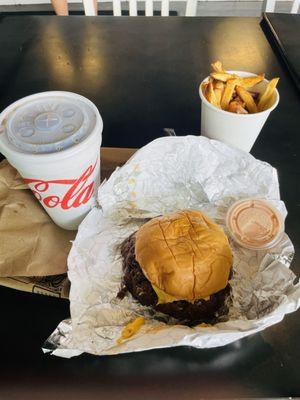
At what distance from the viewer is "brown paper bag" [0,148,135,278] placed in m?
0.68

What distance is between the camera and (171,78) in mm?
1169

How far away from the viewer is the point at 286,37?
130 centimetres

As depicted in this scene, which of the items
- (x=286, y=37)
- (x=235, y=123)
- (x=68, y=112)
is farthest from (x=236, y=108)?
(x=286, y=37)

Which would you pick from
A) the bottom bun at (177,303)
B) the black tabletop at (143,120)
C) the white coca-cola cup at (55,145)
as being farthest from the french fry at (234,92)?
the bottom bun at (177,303)

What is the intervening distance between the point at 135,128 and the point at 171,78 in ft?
0.95

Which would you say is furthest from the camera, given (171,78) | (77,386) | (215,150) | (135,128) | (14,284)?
(171,78)

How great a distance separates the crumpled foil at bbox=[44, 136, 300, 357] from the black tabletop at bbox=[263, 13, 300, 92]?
0.51 meters

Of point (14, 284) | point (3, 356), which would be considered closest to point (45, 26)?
point (14, 284)

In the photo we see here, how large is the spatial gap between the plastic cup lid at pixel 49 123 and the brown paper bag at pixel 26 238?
0.20 m

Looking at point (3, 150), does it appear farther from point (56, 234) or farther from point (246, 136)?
point (246, 136)

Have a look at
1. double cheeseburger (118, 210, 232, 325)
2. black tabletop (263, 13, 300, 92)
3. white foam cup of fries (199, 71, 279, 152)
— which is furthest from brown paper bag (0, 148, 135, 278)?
black tabletop (263, 13, 300, 92)

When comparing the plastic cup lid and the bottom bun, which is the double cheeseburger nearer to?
the bottom bun

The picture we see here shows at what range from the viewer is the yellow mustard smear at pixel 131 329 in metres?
0.58

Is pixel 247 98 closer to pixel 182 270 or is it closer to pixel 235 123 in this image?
pixel 235 123
